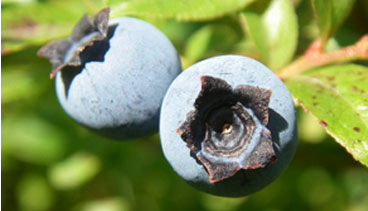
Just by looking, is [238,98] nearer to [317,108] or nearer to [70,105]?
[317,108]

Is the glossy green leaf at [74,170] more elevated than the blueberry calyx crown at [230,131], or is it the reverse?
the blueberry calyx crown at [230,131]

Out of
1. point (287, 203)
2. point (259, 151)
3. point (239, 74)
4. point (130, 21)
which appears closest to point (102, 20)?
point (130, 21)

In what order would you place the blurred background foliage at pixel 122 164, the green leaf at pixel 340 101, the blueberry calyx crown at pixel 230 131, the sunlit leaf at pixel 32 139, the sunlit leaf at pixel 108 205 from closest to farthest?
the blueberry calyx crown at pixel 230 131 → the green leaf at pixel 340 101 → the blurred background foliage at pixel 122 164 → the sunlit leaf at pixel 32 139 → the sunlit leaf at pixel 108 205

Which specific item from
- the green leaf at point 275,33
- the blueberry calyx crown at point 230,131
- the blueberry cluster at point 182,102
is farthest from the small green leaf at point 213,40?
the blueberry calyx crown at point 230,131

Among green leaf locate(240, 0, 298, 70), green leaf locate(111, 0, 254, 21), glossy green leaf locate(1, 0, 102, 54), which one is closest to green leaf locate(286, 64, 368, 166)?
green leaf locate(240, 0, 298, 70)

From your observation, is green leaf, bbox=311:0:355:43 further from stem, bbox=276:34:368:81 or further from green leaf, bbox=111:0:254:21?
green leaf, bbox=111:0:254:21

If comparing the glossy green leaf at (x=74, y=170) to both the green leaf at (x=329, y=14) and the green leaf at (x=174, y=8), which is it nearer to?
the green leaf at (x=174, y=8)

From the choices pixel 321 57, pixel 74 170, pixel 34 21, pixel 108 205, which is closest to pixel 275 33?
pixel 321 57
